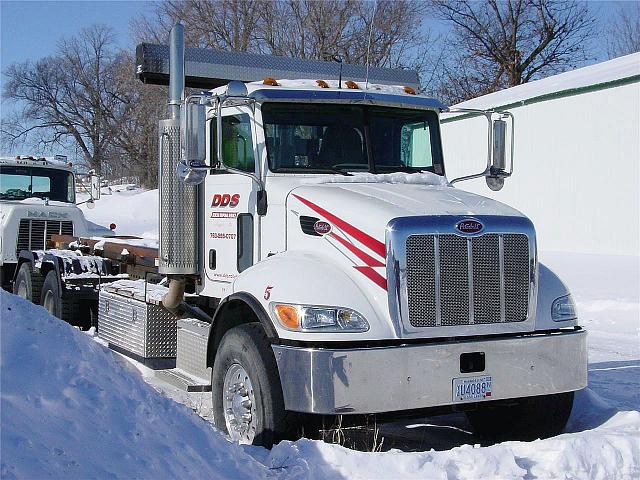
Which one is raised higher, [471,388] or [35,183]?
[35,183]

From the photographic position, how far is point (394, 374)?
17.0 ft

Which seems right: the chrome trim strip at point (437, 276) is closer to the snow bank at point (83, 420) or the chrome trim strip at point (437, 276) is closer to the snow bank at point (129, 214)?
the snow bank at point (83, 420)

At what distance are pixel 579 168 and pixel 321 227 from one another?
14.0 meters

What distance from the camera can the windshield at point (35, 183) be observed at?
564 inches

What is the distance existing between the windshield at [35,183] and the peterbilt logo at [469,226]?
34.8ft

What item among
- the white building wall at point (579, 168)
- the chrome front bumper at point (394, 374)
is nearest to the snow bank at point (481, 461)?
the chrome front bumper at point (394, 374)

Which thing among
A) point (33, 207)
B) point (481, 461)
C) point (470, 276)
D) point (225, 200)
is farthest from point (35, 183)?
point (481, 461)

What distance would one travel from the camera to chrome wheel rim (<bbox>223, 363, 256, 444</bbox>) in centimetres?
562

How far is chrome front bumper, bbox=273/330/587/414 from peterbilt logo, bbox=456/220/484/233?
0.71m

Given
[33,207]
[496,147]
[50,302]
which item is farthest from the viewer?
[33,207]

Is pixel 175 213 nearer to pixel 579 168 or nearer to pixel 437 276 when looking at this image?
pixel 437 276

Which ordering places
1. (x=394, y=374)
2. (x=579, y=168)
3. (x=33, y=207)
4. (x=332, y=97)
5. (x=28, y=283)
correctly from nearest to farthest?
(x=394, y=374) < (x=332, y=97) < (x=28, y=283) < (x=33, y=207) < (x=579, y=168)

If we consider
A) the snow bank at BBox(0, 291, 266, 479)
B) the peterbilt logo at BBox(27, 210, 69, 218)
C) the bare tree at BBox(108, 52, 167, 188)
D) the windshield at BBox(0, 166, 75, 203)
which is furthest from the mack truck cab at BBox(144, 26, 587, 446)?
the bare tree at BBox(108, 52, 167, 188)

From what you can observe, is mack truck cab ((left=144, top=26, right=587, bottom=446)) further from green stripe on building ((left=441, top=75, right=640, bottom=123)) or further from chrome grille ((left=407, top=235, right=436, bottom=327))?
green stripe on building ((left=441, top=75, right=640, bottom=123))
